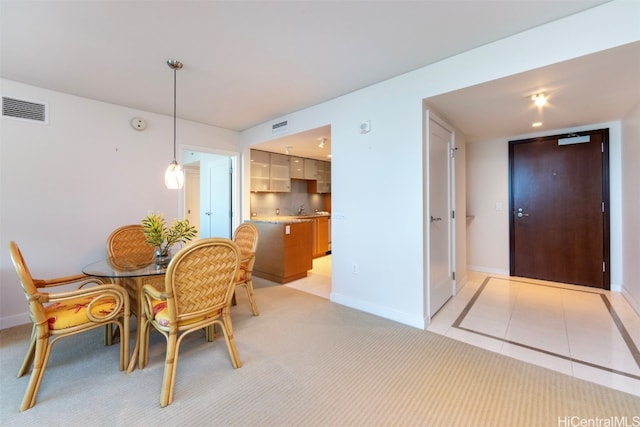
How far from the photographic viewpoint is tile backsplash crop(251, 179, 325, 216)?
5.30 metres

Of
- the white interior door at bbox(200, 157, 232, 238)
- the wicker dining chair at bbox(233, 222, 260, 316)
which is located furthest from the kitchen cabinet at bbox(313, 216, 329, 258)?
the wicker dining chair at bbox(233, 222, 260, 316)

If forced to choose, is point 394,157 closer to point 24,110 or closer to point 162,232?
point 162,232

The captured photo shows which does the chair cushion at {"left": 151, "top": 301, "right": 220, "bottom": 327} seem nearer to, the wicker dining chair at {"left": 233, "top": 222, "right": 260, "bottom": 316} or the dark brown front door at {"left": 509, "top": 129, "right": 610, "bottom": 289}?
the wicker dining chair at {"left": 233, "top": 222, "right": 260, "bottom": 316}

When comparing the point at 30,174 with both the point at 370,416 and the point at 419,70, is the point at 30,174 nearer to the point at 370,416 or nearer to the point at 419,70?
the point at 370,416

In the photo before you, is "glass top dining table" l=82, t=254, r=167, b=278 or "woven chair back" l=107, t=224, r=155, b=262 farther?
"woven chair back" l=107, t=224, r=155, b=262

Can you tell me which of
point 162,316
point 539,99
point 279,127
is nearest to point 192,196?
point 279,127

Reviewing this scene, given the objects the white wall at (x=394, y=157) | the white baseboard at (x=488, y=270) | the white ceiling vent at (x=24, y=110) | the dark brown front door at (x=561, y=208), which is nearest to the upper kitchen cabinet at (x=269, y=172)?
the white wall at (x=394, y=157)

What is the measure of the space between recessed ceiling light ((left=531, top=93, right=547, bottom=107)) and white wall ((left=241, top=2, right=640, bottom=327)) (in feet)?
2.28

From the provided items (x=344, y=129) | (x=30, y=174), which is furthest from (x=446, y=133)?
(x=30, y=174)

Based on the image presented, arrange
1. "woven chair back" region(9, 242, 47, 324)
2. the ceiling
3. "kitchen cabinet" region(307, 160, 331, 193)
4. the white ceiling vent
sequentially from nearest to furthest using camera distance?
"woven chair back" region(9, 242, 47, 324) < the ceiling < the white ceiling vent < "kitchen cabinet" region(307, 160, 331, 193)

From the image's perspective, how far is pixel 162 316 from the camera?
1770 mm

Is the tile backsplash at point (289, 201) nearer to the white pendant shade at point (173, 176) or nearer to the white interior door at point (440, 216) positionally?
the white pendant shade at point (173, 176)

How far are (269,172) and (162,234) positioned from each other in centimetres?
289
